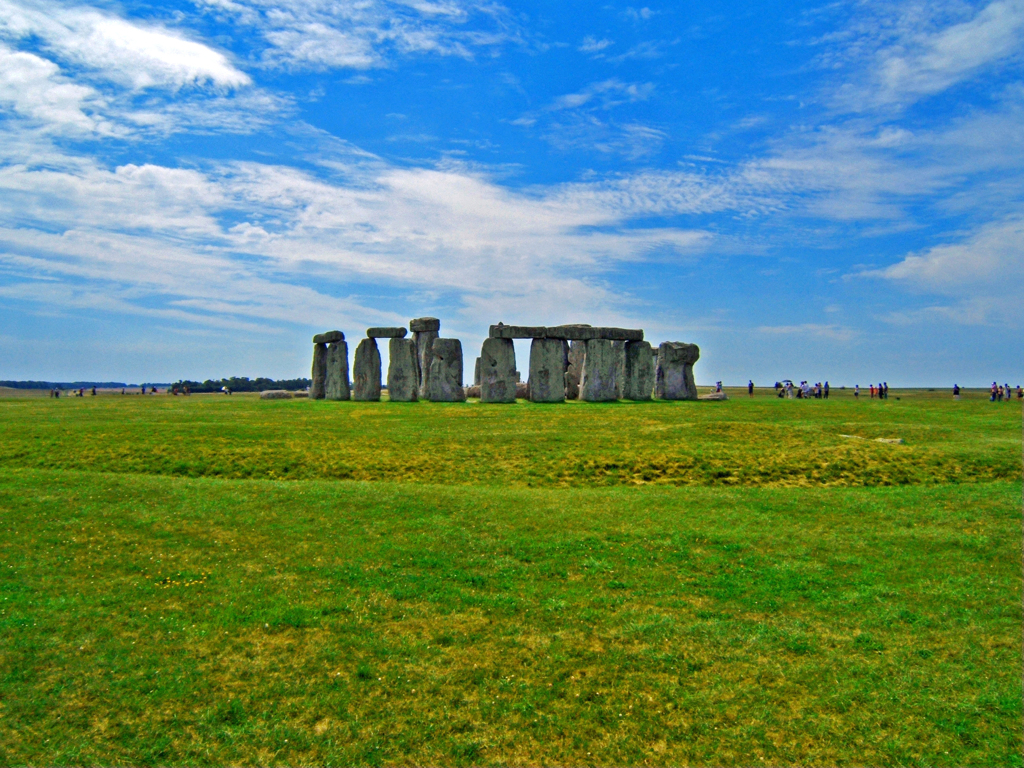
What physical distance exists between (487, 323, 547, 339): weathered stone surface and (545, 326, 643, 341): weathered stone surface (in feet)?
1.49

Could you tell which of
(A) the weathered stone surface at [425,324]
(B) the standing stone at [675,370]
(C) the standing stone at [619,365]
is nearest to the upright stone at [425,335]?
(A) the weathered stone surface at [425,324]

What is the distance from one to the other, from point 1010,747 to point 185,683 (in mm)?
8363

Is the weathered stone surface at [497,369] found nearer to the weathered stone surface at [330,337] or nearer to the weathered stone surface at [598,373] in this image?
the weathered stone surface at [598,373]

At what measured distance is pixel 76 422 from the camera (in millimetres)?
23781

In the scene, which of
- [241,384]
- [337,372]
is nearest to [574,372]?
[337,372]

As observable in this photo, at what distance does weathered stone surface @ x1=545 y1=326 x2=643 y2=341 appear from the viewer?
35.8 m

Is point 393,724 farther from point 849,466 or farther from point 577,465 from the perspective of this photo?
point 849,466

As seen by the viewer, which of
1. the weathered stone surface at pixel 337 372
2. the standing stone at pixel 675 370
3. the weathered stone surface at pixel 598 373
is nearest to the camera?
the weathered stone surface at pixel 598 373

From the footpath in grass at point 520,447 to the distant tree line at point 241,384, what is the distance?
147 feet

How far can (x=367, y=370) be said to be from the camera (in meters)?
36.7

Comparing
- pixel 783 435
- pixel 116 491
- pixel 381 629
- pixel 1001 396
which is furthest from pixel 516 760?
pixel 1001 396

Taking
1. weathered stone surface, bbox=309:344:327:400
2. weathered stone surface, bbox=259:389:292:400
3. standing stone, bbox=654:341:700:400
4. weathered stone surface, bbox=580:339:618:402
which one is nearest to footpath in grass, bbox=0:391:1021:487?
weathered stone surface, bbox=580:339:618:402

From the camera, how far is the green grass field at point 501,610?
6781mm

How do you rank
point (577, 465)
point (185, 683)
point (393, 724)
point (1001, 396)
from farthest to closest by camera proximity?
point (1001, 396), point (577, 465), point (185, 683), point (393, 724)
